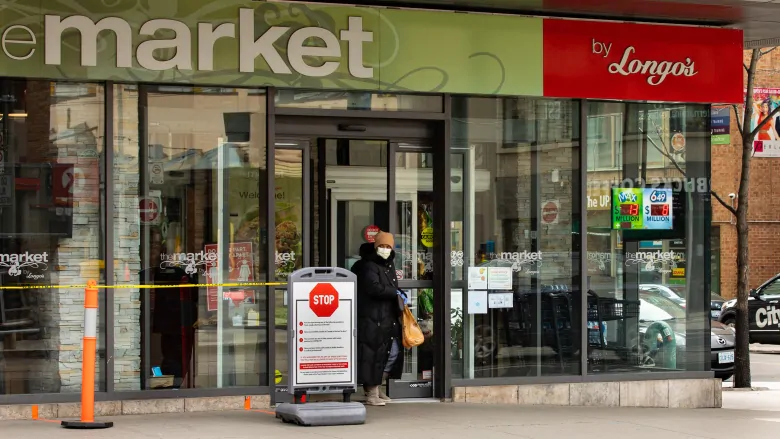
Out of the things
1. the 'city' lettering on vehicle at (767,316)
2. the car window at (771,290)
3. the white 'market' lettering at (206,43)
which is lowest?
the 'city' lettering on vehicle at (767,316)

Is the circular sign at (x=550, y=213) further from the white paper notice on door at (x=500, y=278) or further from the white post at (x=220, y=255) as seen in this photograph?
the white post at (x=220, y=255)

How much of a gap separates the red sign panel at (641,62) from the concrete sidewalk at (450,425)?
11.2 ft

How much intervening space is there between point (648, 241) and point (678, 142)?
1166 mm

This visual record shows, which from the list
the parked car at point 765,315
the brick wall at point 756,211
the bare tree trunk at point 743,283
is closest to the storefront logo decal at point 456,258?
the bare tree trunk at point 743,283

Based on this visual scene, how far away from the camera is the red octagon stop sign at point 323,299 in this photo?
10.2 m

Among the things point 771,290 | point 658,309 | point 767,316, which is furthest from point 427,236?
point 771,290

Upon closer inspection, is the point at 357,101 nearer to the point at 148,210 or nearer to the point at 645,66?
the point at 148,210

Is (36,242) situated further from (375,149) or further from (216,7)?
(375,149)

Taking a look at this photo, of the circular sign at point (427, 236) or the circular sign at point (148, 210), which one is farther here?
the circular sign at point (427, 236)

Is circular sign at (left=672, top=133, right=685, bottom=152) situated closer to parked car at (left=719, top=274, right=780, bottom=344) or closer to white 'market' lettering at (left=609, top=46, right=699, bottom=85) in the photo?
white 'market' lettering at (left=609, top=46, right=699, bottom=85)

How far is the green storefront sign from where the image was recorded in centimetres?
1034

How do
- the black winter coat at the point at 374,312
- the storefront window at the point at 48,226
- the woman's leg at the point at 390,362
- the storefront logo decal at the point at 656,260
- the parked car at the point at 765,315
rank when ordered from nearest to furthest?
the storefront window at the point at 48,226
the black winter coat at the point at 374,312
the woman's leg at the point at 390,362
the storefront logo decal at the point at 656,260
the parked car at the point at 765,315

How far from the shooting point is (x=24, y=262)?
1034 centimetres

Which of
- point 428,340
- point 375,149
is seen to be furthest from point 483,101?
point 428,340
